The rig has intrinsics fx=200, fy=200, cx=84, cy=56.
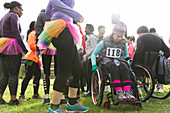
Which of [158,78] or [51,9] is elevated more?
[51,9]

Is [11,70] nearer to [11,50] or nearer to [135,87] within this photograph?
[11,50]

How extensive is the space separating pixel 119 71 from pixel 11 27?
2105mm

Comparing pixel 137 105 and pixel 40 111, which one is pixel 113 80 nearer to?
pixel 137 105

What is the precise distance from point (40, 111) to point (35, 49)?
161 centimetres

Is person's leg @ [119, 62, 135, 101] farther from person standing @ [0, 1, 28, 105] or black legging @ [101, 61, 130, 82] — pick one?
person standing @ [0, 1, 28, 105]

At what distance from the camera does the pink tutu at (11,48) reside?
359 centimetres

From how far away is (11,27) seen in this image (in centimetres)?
367

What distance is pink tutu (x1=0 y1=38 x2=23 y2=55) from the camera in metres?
3.59

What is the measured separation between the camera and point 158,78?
3926mm

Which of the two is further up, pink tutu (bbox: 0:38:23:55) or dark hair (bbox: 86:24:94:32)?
dark hair (bbox: 86:24:94:32)

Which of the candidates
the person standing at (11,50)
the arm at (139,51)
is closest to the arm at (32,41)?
the person standing at (11,50)

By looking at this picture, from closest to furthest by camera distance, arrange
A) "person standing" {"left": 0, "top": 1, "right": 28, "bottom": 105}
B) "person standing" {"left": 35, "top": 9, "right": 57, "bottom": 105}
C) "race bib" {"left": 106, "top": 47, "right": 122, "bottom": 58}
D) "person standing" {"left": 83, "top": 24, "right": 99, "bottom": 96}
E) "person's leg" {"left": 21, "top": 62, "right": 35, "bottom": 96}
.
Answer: "race bib" {"left": 106, "top": 47, "right": 122, "bottom": 58}
"person standing" {"left": 35, "top": 9, "right": 57, "bottom": 105}
"person standing" {"left": 0, "top": 1, "right": 28, "bottom": 105}
"person's leg" {"left": 21, "top": 62, "right": 35, "bottom": 96}
"person standing" {"left": 83, "top": 24, "right": 99, "bottom": 96}

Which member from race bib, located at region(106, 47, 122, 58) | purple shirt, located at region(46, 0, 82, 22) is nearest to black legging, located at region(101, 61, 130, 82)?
race bib, located at region(106, 47, 122, 58)

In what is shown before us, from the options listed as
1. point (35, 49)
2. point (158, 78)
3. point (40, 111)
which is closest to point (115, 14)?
point (158, 78)
